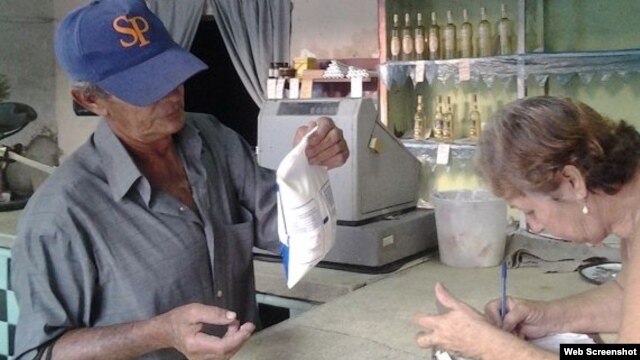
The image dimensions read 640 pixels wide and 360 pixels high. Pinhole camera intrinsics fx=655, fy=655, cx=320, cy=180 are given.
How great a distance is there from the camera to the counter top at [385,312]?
1455mm

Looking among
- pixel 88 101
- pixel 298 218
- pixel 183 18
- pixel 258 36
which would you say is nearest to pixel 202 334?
pixel 298 218

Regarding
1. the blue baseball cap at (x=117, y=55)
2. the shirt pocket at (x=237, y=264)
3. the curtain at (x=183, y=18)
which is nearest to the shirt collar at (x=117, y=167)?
the blue baseball cap at (x=117, y=55)

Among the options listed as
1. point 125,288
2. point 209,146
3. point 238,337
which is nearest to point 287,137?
point 209,146

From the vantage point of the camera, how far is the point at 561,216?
4.31 feet

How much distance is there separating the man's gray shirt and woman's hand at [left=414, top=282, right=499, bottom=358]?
0.52 m

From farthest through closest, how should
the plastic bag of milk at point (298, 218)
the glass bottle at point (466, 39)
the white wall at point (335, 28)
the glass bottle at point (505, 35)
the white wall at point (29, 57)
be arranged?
the white wall at point (29, 57)
the white wall at point (335, 28)
the glass bottle at point (466, 39)
the glass bottle at point (505, 35)
the plastic bag of milk at point (298, 218)

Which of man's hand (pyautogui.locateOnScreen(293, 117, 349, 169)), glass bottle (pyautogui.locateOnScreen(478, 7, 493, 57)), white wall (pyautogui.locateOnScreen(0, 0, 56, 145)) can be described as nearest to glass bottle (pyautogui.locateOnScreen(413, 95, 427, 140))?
glass bottle (pyautogui.locateOnScreen(478, 7, 493, 57))

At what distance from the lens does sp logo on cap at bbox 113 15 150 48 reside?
53.7 inches

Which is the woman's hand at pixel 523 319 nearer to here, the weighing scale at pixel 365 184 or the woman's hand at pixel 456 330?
the woman's hand at pixel 456 330

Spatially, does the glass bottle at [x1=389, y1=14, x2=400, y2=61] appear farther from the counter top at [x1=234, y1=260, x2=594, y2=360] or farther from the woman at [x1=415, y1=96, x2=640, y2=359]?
the woman at [x1=415, y1=96, x2=640, y2=359]

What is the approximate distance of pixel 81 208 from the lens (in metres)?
1.35

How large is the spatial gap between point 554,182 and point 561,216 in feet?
0.33

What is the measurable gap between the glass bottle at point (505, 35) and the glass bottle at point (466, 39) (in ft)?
0.61

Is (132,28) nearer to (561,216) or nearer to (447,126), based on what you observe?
(561,216)
